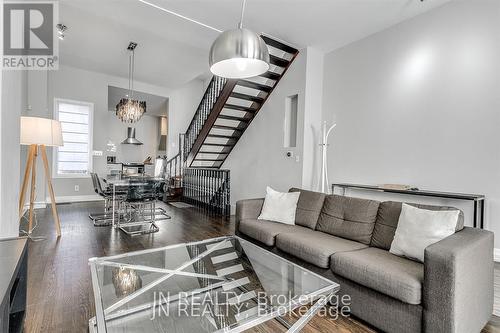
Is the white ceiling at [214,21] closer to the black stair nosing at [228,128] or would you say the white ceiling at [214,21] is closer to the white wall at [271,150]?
the white wall at [271,150]

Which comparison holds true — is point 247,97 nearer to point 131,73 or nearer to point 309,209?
point 309,209

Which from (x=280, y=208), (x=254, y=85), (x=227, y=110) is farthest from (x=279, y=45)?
(x=280, y=208)

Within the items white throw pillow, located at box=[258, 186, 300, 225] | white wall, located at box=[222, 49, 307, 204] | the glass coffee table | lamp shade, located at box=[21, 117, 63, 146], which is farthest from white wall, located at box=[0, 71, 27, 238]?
white wall, located at box=[222, 49, 307, 204]

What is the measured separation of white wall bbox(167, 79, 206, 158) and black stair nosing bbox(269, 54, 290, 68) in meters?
4.46

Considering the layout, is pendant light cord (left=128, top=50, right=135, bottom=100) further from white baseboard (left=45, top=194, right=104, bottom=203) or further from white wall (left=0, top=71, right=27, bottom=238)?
white wall (left=0, top=71, right=27, bottom=238)

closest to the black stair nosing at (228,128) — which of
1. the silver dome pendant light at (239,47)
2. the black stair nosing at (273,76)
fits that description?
the black stair nosing at (273,76)

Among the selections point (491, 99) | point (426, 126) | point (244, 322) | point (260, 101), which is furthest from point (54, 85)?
point (491, 99)

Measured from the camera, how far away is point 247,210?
3.21 meters

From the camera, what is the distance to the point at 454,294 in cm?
142

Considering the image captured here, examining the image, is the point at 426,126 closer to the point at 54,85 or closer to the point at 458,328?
the point at 458,328

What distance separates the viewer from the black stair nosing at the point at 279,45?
4099 mm

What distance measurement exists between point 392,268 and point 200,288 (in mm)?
1414

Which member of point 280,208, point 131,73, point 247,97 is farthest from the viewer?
point 131,73

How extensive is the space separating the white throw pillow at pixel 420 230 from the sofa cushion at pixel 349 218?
1.10 ft
